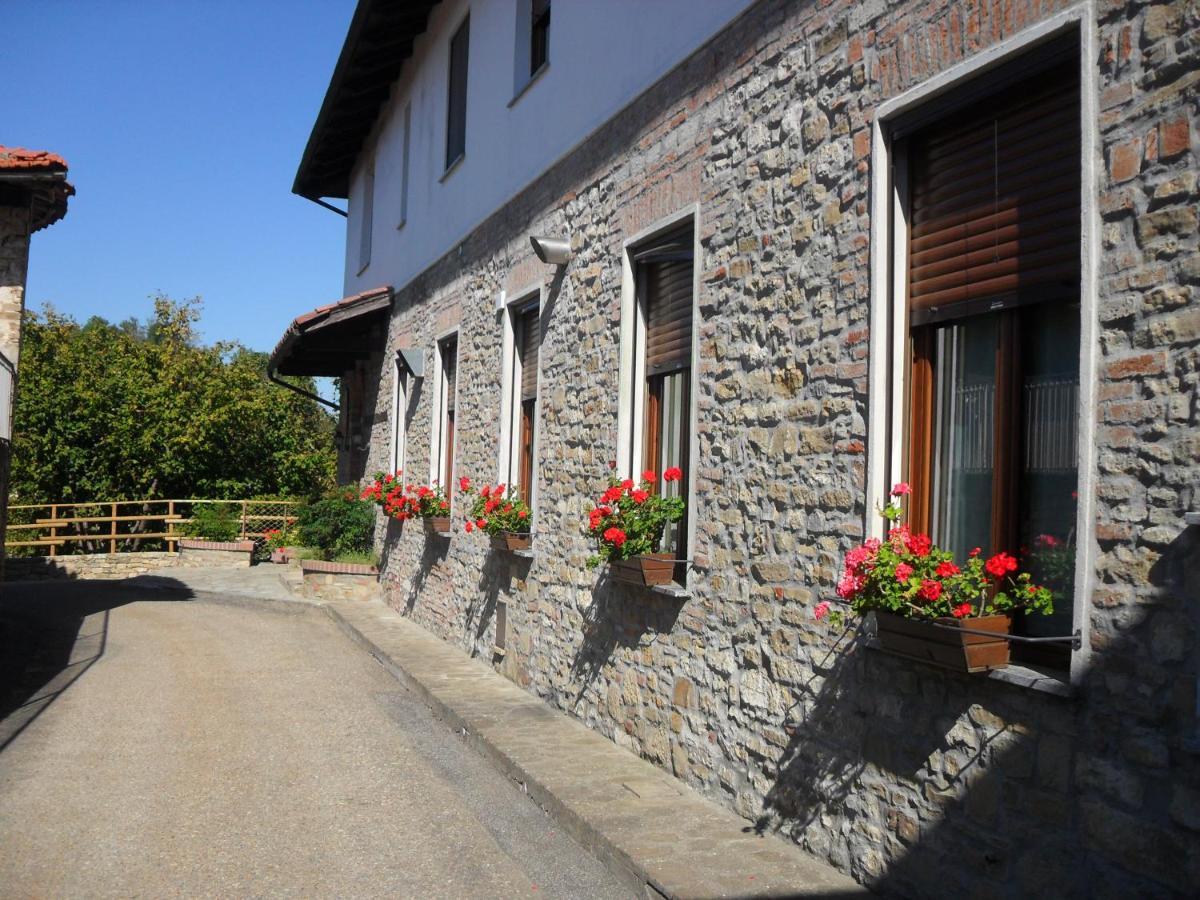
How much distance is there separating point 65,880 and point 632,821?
2419mm

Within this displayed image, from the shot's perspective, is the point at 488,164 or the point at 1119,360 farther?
the point at 488,164

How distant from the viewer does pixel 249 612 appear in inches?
549

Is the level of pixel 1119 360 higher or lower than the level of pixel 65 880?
higher

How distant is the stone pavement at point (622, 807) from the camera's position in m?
4.29

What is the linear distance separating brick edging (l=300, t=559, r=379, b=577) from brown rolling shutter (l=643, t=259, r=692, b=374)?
335 inches

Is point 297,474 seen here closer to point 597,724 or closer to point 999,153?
point 597,724

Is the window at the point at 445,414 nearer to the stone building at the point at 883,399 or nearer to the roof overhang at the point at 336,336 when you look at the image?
the roof overhang at the point at 336,336

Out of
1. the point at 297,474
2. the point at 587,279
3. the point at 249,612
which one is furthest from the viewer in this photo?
the point at 297,474

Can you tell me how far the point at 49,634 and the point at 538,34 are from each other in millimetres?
7998

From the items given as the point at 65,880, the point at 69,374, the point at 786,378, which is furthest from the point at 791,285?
the point at 69,374

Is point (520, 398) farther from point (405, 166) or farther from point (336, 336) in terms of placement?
point (336, 336)

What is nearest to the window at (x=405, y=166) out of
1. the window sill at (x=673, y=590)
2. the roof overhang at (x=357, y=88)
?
the roof overhang at (x=357, y=88)

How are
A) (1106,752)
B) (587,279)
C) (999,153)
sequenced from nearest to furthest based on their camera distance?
1. (1106,752)
2. (999,153)
3. (587,279)

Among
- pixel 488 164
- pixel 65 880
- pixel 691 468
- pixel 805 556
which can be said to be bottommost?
pixel 65 880
